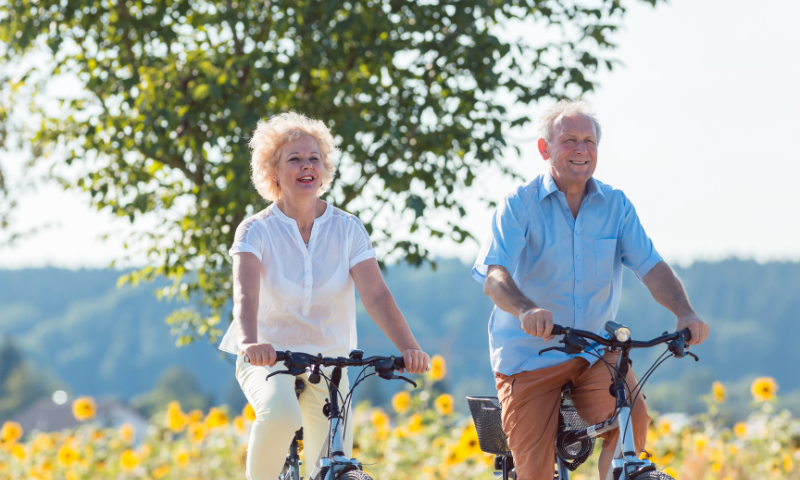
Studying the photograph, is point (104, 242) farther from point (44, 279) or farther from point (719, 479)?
point (44, 279)

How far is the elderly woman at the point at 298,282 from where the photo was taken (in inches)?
127

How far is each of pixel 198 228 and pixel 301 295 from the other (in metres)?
2.57

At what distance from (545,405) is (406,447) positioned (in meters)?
3.42

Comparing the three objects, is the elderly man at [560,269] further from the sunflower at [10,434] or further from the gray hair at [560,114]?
the sunflower at [10,434]

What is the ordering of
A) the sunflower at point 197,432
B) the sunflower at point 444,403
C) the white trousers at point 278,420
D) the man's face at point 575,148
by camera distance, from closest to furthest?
1. the white trousers at point 278,420
2. the man's face at point 575,148
3. the sunflower at point 444,403
4. the sunflower at point 197,432

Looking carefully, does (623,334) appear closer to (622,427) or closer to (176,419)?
(622,427)

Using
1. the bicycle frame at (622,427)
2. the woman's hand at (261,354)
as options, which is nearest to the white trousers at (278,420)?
the woman's hand at (261,354)

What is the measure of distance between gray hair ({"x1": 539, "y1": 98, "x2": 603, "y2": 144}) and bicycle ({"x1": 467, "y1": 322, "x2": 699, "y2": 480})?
2.69ft

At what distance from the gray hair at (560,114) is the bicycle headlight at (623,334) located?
87cm

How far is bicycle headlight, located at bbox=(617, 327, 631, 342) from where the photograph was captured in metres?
2.80

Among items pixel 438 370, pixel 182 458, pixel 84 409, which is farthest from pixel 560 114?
pixel 84 409

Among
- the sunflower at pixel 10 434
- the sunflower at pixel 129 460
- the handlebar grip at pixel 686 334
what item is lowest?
the sunflower at pixel 129 460

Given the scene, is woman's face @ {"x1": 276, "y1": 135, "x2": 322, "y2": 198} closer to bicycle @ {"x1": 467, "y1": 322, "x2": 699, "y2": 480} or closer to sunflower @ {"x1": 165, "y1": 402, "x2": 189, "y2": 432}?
bicycle @ {"x1": 467, "y1": 322, "x2": 699, "y2": 480}

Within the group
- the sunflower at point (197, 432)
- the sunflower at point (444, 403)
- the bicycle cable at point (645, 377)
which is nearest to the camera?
the bicycle cable at point (645, 377)
